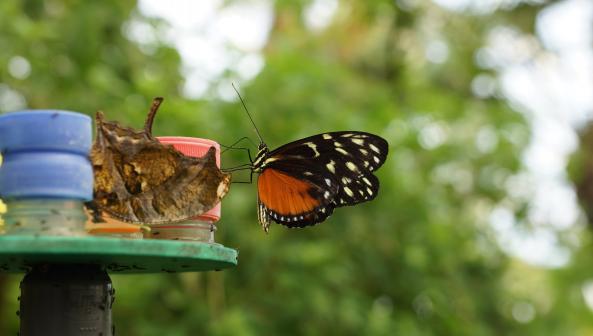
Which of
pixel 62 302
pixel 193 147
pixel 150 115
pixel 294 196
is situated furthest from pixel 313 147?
pixel 62 302

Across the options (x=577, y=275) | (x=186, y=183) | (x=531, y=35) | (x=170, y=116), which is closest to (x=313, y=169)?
(x=186, y=183)

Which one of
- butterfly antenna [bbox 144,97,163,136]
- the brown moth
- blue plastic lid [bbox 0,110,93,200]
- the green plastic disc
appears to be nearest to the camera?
the green plastic disc

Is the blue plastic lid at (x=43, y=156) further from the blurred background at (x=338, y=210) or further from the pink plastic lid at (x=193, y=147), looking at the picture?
the blurred background at (x=338, y=210)

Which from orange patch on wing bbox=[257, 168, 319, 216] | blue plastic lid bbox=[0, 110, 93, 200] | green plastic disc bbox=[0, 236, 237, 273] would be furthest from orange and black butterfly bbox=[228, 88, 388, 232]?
blue plastic lid bbox=[0, 110, 93, 200]

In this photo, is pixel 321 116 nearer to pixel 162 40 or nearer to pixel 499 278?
pixel 162 40

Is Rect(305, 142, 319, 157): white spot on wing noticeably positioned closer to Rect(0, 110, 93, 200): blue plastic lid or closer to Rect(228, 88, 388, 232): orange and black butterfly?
Rect(228, 88, 388, 232): orange and black butterfly

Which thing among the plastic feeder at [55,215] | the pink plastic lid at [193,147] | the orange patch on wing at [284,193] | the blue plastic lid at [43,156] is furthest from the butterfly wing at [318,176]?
the blue plastic lid at [43,156]
